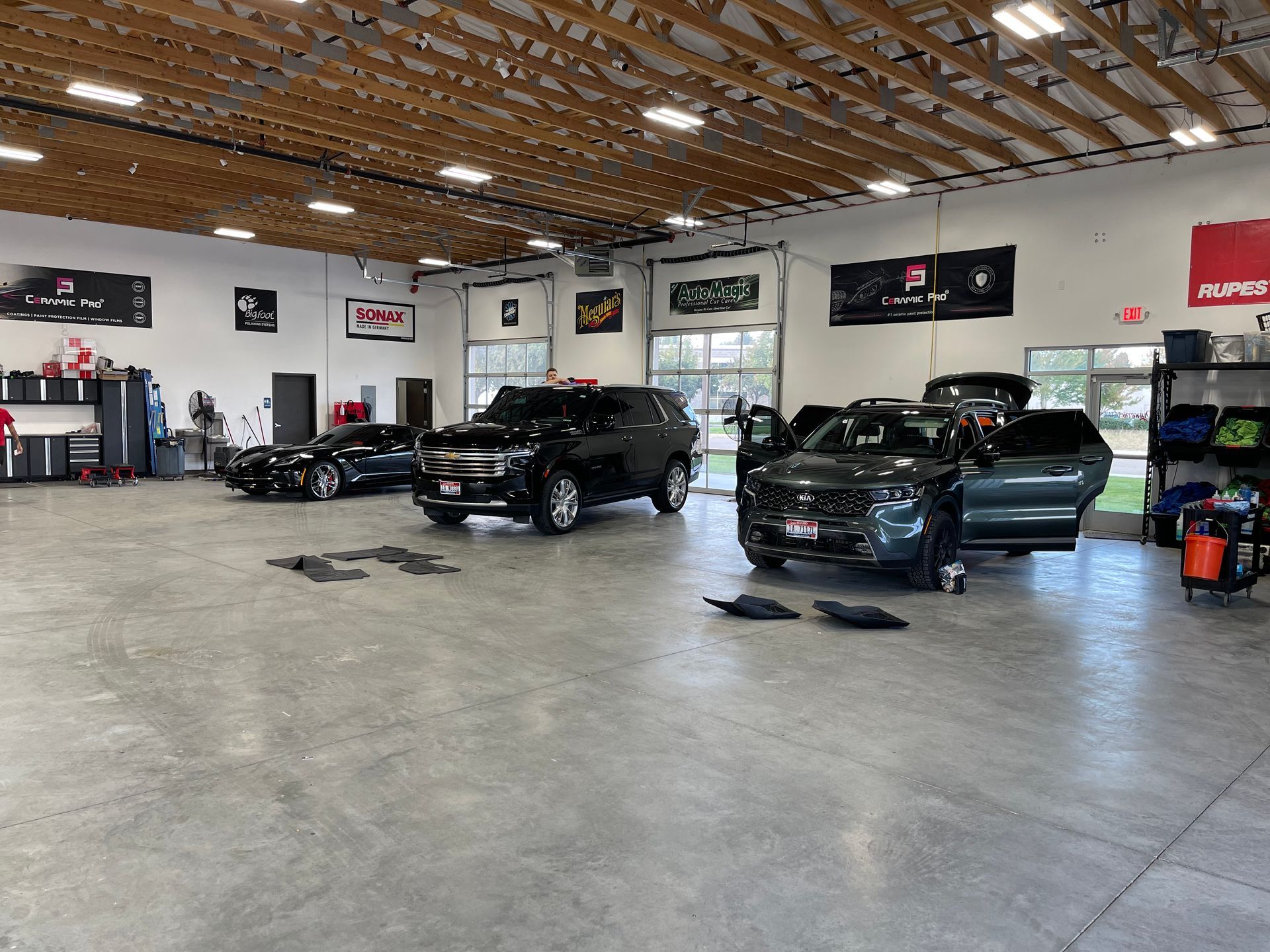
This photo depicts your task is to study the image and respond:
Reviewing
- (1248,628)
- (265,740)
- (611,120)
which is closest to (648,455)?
(611,120)

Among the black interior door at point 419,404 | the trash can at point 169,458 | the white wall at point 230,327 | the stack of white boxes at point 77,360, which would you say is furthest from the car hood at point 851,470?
the black interior door at point 419,404

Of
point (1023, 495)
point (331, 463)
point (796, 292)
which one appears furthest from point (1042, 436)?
point (331, 463)

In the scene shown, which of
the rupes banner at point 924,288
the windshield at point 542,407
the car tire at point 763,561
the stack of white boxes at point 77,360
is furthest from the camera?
the stack of white boxes at point 77,360

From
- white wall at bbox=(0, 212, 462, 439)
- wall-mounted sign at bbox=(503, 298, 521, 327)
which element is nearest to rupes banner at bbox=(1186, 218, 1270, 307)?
wall-mounted sign at bbox=(503, 298, 521, 327)

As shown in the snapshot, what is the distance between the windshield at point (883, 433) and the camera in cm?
786

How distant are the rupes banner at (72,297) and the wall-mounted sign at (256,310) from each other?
1.74 metres

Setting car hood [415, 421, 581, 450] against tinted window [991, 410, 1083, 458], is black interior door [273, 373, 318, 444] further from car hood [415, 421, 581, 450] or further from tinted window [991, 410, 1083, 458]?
tinted window [991, 410, 1083, 458]

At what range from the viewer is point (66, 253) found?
16812mm

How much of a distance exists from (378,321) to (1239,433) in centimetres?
1784

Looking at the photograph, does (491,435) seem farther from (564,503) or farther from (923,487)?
(923,487)

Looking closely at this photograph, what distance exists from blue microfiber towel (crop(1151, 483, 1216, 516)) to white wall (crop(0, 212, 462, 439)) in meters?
15.8

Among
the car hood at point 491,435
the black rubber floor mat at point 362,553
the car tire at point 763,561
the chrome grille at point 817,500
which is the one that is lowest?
the black rubber floor mat at point 362,553

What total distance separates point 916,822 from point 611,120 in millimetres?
8691

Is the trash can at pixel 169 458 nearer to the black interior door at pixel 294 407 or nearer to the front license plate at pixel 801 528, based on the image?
the black interior door at pixel 294 407
